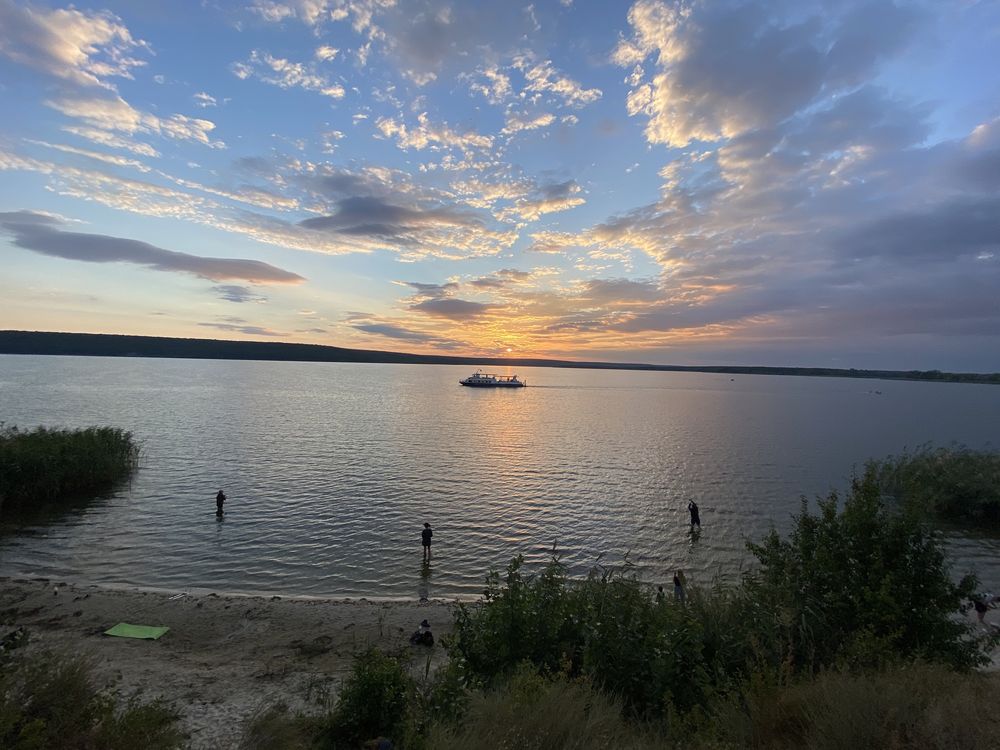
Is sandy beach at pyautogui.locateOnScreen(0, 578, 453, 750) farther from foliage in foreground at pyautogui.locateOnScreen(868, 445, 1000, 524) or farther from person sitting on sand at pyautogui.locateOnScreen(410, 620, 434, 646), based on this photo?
foliage in foreground at pyautogui.locateOnScreen(868, 445, 1000, 524)

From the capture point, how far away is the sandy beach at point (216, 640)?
11.6 metres

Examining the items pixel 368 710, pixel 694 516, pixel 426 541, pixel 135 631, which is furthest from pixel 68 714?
pixel 694 516

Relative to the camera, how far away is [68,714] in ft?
24.3

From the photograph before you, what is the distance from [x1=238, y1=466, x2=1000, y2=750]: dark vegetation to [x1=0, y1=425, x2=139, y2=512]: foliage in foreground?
28.7 m

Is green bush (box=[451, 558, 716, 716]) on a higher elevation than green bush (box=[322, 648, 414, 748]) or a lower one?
higher

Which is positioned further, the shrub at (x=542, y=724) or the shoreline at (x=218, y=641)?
the shoreline at (x=218, y=641)

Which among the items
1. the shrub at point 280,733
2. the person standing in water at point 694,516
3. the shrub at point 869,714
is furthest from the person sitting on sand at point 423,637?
the person standing in water at point 694,516

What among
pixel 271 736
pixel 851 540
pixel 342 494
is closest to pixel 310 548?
pixel 342 494

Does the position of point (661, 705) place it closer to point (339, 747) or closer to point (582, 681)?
point (582, 681)

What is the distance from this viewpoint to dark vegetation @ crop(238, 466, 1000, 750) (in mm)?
6680

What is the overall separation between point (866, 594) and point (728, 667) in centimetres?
296

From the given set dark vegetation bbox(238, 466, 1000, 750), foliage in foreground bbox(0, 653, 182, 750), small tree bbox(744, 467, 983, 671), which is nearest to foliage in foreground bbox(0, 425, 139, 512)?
foliage in foreground bbox(0, 653, 182, 750)

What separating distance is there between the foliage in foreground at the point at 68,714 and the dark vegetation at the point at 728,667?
93.3 inches

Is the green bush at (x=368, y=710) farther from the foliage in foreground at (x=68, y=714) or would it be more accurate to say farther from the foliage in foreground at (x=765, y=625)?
the foliage in foreground at (x=68, y=714)
